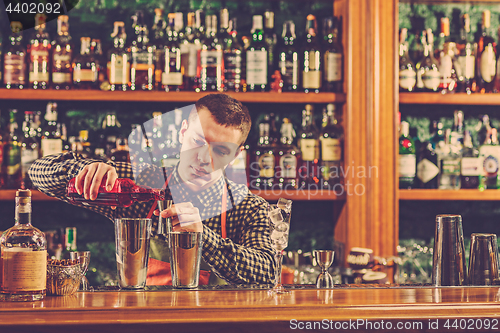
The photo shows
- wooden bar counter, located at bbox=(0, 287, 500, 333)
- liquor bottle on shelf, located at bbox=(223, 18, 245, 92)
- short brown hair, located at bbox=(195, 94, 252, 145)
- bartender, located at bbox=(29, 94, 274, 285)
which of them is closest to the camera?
wooden bar counter, located at bbox=(0, 287, 500, 333)

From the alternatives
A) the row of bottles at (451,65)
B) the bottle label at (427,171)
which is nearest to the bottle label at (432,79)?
the row of bottles at (451,65)

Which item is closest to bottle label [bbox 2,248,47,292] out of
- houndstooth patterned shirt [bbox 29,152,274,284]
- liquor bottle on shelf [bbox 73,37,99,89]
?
houndstooth patterned shirt [bbox 29,152,274,284]

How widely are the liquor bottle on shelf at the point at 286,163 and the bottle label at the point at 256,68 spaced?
0.67ft

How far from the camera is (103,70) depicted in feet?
7.14

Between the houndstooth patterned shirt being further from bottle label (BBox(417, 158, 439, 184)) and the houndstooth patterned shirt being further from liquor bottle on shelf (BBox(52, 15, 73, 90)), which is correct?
bottle label (BBox(417, 158, 439, 184))

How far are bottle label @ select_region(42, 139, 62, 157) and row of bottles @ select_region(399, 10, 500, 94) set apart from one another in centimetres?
147

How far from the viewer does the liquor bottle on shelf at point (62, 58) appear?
6.92ft

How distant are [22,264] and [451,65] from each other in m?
2.00

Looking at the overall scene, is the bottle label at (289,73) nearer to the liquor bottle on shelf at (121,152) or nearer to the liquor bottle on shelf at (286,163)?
the liquor bottle on shelf at (286,163)

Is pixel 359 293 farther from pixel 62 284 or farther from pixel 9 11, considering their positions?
pixel 9 11

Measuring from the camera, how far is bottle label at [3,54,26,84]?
81.8 inches

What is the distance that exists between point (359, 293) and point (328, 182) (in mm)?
1216

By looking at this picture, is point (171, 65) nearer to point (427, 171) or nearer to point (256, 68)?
point (256, 68)

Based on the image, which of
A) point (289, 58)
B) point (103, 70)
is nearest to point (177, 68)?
point (103, 70)
